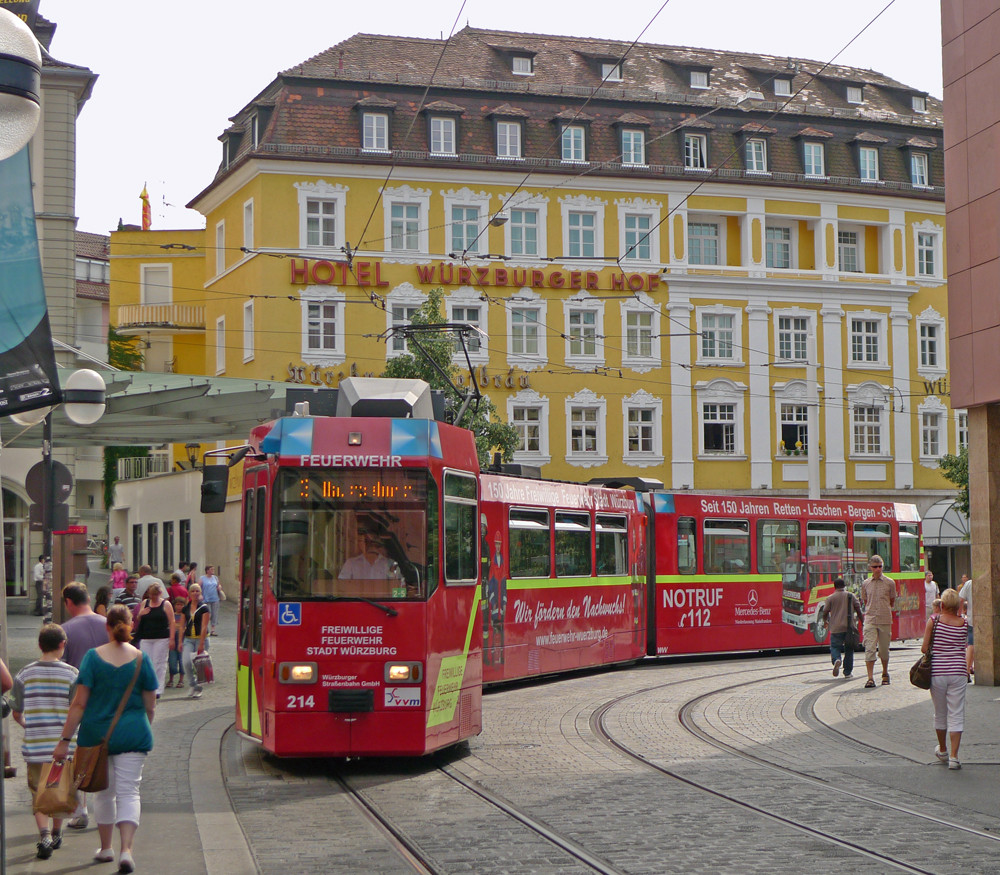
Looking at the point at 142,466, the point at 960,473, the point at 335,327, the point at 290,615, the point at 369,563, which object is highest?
the point at 335,327

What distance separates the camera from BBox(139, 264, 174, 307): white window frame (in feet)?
186

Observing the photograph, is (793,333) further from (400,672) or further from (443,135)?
(400,672)

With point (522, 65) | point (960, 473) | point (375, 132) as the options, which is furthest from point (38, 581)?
point (960, 473)

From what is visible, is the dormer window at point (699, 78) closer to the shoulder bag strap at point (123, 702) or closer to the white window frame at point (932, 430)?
the white window frame at point (932, 430)

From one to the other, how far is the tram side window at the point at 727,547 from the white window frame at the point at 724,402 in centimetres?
2456

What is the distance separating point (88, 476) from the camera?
7231 cm

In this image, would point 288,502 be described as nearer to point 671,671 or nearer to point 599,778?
point 599,778

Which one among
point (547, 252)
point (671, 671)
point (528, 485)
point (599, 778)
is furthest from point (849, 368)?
point (599, 778)

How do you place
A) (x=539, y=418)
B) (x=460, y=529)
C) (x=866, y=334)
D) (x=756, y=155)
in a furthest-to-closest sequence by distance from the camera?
A: (x=866, y=334)
(x=756, y=155)
(x=539, y=418)
(x=460, y=529)

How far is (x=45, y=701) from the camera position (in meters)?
9.27

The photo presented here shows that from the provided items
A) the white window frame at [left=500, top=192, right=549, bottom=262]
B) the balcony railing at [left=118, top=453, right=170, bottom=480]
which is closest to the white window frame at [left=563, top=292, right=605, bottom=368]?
the white window frame at [left=500, top=192, right=549, bottom=262]

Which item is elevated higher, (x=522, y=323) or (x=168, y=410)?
(x=522, y=323)

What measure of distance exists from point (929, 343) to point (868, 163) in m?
7.03

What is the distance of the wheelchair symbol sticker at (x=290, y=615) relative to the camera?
1222cm
